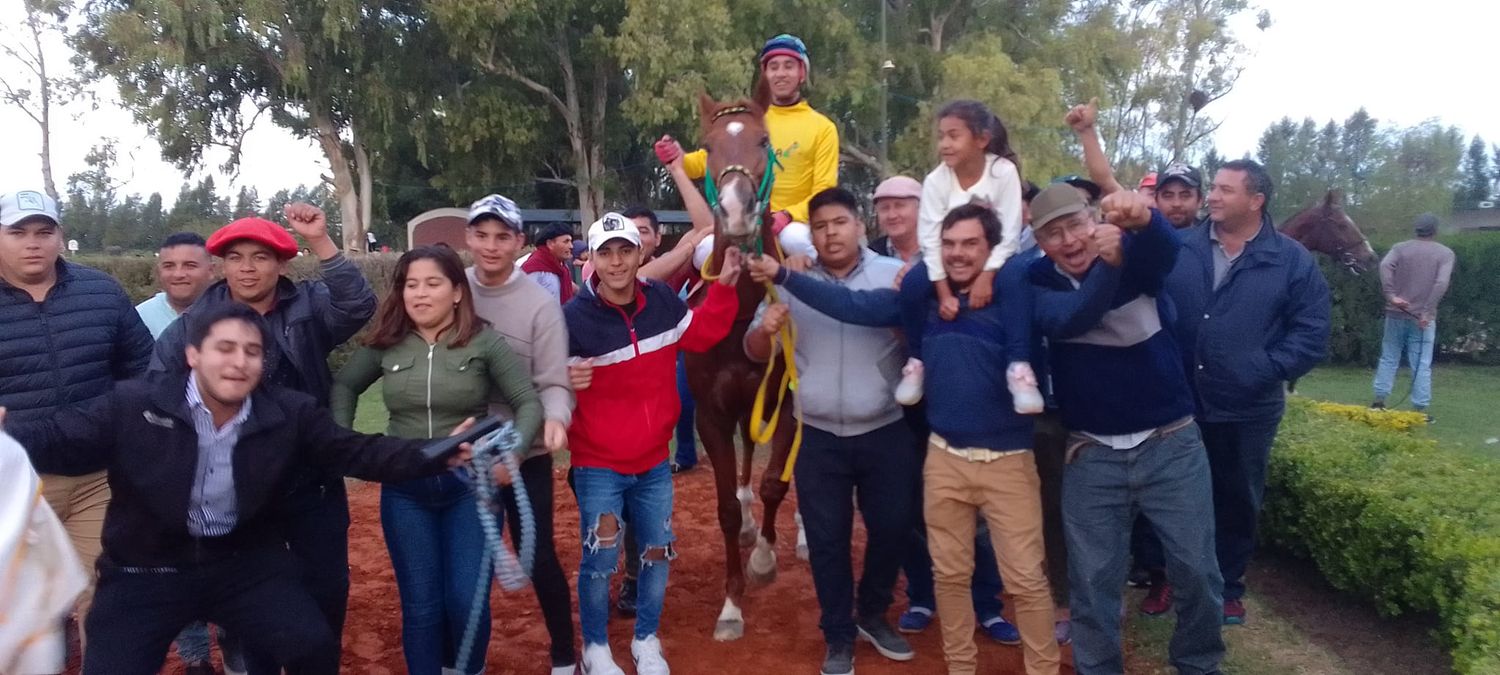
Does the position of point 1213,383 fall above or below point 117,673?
above

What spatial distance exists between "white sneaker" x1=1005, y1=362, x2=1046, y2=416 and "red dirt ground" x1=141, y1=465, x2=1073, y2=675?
1327mm

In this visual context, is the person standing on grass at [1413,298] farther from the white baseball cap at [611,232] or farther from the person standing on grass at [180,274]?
the person standing on grass at [180,274]

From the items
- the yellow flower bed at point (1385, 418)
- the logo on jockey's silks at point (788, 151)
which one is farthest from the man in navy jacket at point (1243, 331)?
the yellow flower bed at point (1385, 418)

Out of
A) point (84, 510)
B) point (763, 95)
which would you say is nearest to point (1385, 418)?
point (763, 95)

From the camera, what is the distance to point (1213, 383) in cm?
394

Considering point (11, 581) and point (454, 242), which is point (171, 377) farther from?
point (454, 242)

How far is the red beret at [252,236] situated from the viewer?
3195 millimetres

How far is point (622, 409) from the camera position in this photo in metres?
3.55

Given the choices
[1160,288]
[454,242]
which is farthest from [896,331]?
[454,242]

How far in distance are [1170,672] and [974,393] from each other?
1.57 m

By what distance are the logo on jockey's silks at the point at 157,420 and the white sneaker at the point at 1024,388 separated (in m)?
2.60

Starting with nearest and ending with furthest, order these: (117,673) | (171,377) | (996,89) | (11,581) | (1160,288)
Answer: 1. (11,581)
2. (117,673)
3. (171,377)
4. (1160,288)
5. (996,89)

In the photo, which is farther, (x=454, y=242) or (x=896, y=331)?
(x=454, y=242)

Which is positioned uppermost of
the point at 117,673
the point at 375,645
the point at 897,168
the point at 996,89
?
the point at 996,89
